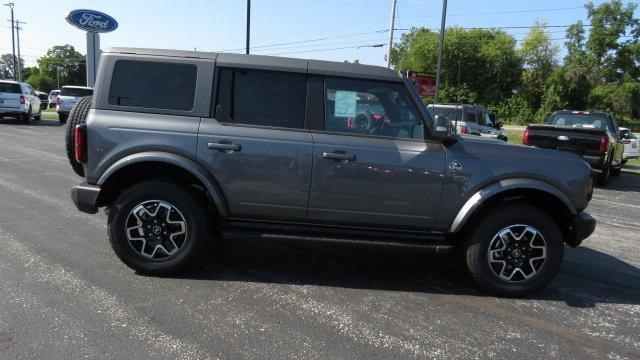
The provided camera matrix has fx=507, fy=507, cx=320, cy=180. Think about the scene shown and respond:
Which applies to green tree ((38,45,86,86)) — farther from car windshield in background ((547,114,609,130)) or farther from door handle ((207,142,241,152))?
door handle ((207,142,241,152))

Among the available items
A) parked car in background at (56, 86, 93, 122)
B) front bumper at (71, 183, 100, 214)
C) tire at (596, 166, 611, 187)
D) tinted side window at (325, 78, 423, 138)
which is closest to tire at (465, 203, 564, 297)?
tinted side window at (325, 78, 423, 138)

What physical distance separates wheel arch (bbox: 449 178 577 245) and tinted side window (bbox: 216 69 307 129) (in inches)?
64.1

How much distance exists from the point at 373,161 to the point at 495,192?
1.09 m

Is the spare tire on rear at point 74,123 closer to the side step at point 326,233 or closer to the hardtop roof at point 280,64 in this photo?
the hardtop roof at point 280,64

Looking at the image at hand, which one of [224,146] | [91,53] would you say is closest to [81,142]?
[224,146]

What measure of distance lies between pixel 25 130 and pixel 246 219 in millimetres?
18017

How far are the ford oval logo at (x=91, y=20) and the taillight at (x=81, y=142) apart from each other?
65.4ft

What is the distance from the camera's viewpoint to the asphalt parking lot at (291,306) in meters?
3.39

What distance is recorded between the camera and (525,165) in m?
4.46

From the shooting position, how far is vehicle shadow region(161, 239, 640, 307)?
182 inches

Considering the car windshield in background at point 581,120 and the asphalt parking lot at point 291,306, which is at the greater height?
the car windshield in background at point 581,120

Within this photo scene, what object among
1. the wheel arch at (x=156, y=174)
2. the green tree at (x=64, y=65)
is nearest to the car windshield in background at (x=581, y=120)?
the wheel arch at (x=156, y=174)

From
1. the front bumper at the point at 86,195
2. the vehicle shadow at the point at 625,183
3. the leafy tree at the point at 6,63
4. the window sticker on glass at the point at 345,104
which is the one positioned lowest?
the vehicle shadow at the point at 625,183

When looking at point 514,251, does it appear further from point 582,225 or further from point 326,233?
point 326,233
